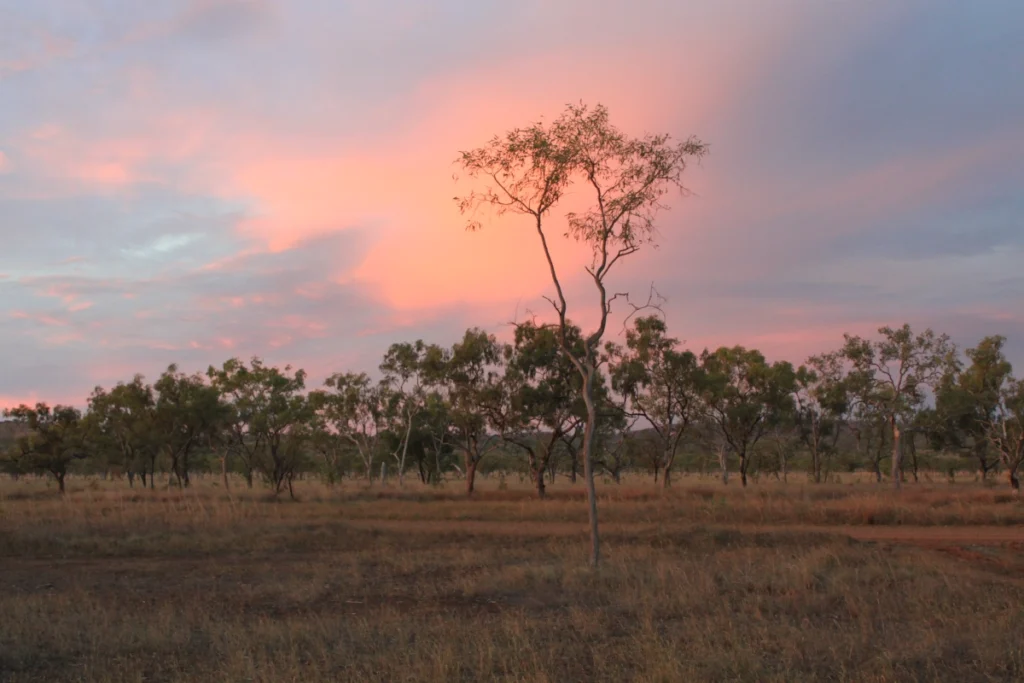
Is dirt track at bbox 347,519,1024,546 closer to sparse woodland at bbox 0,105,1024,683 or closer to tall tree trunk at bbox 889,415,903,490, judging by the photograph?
sparse woodland at bbox 0,105,1024,683

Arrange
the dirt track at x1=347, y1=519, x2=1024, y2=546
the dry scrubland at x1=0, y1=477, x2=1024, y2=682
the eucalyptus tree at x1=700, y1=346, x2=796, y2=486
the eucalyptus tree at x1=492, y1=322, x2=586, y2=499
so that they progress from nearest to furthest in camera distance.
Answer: the dry scrubland at x1=0, y1=477, x2=1024, y2=682, the dirt track at x1=347, y1=519, x2=1024, y2=546, the eucalyptus tree at x1=492, y1=322, x2=586, y2=499, the eucalyptus tree at x1=700, y1=346, x2=796, y2=486

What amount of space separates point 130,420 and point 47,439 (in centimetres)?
657

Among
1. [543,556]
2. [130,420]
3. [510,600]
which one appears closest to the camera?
[510,600]

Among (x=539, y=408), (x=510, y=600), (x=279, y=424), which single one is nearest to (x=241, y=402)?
(x=279, y=424)

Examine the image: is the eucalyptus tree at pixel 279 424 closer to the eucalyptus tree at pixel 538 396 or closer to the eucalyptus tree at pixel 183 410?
the eucalyptus tree at pixel 183 410

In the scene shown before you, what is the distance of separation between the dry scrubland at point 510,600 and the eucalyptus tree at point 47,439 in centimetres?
2638

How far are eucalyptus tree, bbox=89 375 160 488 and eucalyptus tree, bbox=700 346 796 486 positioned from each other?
34.5 m

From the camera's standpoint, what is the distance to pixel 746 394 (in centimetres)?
4828

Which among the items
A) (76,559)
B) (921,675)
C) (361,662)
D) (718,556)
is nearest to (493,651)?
(361,662)

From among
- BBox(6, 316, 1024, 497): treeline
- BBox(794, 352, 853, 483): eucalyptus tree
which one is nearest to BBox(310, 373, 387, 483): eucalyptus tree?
BBox(6, 316, 1024, 497): treeline

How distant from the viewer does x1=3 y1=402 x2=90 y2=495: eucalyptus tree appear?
48.1 meters

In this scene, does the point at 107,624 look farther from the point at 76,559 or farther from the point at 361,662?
the point at 76,559

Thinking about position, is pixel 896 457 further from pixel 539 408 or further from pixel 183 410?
pixel 183 410

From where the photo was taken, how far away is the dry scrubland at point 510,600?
7.94 metres
